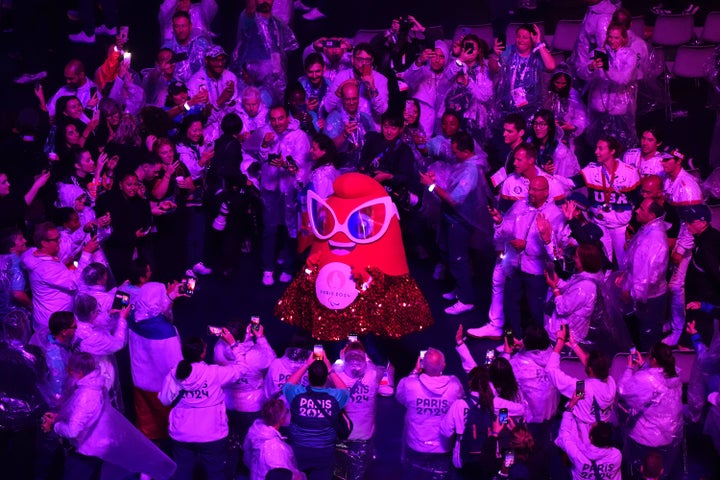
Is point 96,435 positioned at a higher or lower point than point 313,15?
lower

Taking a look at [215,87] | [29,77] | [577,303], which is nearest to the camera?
[577,303]

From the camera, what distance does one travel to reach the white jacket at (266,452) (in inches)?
228

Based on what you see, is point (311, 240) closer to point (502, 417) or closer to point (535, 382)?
point (535, 382)

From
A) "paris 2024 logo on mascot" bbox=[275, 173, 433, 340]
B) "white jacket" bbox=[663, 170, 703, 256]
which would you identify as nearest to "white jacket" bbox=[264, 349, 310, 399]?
"paris 2024 logo on mascot" bbox=[275, 173, 433, 340]

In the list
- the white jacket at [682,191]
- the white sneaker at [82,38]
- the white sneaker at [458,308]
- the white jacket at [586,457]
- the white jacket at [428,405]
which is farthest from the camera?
the white sneaker at [82,38]

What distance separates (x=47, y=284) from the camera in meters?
7.12

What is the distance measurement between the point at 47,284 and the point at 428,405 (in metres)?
2.73

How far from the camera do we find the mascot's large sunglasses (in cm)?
679

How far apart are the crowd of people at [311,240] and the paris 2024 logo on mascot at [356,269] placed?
36 cm

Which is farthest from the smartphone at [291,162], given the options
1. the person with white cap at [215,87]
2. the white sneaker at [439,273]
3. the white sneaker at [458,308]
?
the white sneaker at [458,308]

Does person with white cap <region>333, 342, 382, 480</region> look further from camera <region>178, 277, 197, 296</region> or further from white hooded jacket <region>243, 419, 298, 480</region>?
camera <region>178, 277, 197, 296</region>

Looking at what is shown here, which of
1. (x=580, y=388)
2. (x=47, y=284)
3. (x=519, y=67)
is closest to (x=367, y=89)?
(x=519, y=67)

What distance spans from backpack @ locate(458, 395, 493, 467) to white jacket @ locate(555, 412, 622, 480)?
1.59 ft

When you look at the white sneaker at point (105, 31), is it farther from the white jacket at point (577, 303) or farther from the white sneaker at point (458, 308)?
the white jacket at point (577, 303)
